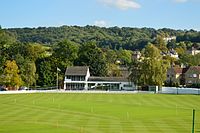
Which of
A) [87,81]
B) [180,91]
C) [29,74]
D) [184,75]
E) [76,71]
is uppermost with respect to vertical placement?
[76,71]

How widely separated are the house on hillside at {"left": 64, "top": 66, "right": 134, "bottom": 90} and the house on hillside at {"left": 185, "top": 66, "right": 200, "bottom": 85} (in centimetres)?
2037

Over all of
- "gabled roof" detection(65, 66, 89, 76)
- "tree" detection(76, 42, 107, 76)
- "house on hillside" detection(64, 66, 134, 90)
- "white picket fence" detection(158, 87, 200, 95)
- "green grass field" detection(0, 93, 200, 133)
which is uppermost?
"tree" detection(76, 42, 107, 76)

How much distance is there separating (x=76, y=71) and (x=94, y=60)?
10637 mm

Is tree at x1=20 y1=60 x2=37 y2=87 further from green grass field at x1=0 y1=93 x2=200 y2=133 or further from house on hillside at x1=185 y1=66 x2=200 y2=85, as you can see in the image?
green grass field at x1=0 y1=93 x2=200 y2=133

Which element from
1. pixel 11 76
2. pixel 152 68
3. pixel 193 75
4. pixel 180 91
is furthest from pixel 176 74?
pixel 11 76

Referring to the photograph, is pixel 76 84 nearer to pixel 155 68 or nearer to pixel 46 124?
pixel 155 68

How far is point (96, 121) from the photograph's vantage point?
4562 centimetres

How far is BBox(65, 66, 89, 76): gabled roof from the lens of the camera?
5310 inches

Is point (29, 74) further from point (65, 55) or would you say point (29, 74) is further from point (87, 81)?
point (65, 55)

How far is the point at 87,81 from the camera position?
135m

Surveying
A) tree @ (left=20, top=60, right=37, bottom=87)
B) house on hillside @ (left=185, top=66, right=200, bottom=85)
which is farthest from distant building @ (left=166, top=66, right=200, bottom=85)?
tree @ (left=20, top=60, right=37, bottom=87)

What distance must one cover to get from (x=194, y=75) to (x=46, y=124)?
313 feet

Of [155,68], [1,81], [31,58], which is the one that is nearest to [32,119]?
[155,68]

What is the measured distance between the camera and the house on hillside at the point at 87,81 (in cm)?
13112
